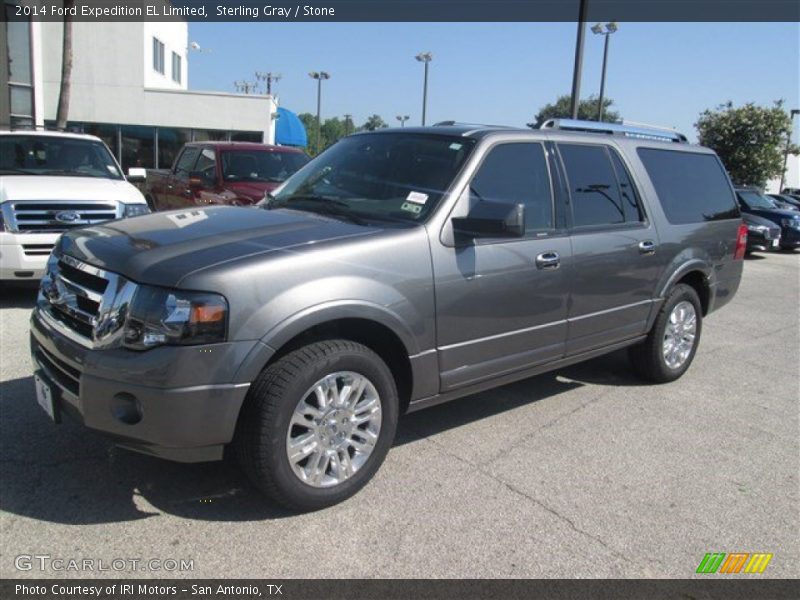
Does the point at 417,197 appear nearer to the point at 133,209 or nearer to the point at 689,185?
the point at 689,185

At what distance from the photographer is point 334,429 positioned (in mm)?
3230

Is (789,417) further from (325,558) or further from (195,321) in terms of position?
(195,321)

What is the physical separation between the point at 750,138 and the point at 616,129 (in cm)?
3112

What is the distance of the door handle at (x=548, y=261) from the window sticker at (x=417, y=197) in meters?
0.82

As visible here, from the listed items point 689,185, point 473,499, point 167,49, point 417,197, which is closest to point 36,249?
point 417,197

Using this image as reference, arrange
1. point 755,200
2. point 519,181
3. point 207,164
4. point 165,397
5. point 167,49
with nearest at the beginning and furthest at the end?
point 165,397, point 519,181, point 207,164, point 755,200, point 167,49

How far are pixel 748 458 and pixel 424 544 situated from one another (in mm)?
2376

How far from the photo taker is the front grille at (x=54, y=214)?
6480 mm

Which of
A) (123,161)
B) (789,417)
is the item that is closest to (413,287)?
(789,417)

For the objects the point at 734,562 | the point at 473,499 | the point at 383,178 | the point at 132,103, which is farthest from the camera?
the point at 132,103

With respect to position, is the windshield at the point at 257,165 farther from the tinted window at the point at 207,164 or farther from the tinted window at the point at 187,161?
the tinted window at the point at 187,161

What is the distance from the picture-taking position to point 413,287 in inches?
135

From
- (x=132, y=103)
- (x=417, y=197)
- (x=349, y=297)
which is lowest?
(x=349, y=297)

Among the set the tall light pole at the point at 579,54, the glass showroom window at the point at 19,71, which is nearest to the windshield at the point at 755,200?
the tall light pole at the point at 579,54
